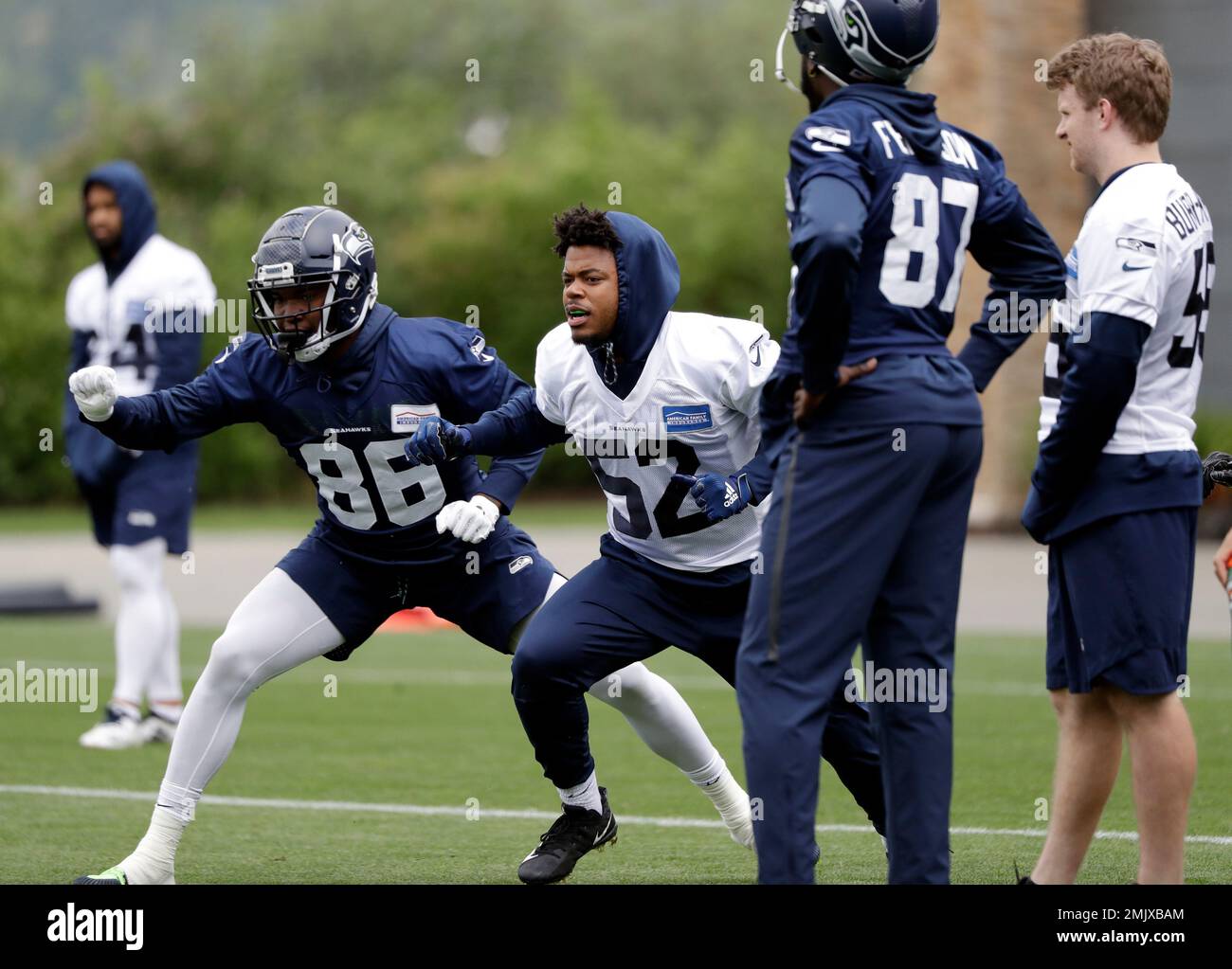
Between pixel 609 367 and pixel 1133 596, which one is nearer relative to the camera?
pixel 1133 596

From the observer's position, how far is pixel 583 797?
19.4 ft

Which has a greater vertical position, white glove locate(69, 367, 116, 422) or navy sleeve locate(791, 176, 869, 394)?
navy sleeve locate(791, 176, 869, 394)

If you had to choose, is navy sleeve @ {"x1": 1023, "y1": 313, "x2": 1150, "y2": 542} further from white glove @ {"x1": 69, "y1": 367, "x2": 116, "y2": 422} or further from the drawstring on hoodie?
white glove @ {"x1": 69, "y1": 367, "x2": 116, "y2": 422}

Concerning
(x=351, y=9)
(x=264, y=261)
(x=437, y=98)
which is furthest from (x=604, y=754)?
(x=351, y=9)

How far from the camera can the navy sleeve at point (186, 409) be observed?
569 cm

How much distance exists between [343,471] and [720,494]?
144cm

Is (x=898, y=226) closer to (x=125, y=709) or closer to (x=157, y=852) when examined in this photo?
(x=157, y=852)

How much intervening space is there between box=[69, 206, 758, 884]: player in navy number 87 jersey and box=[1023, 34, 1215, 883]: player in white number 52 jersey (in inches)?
65.4

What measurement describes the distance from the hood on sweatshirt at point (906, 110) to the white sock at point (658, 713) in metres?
2.11

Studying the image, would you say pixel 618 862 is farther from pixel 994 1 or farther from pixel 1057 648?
pixel 994 1

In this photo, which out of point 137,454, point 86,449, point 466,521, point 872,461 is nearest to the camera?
point 872,461

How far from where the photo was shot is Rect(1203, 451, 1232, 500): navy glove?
207 inches

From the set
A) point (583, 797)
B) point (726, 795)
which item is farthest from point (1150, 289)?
point (583, 797)

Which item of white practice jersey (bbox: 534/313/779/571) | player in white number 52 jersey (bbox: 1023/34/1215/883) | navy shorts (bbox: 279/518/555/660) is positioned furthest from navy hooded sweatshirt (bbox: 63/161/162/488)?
player in white number 52 jersey (bbox: 1023/34/1215/883)
